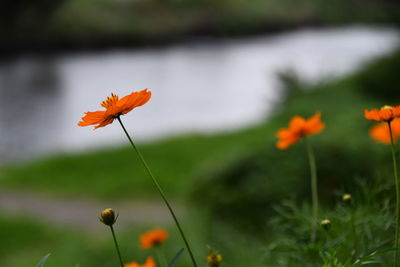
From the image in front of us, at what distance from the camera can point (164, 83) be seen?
1489 centimetres

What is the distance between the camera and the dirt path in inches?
205

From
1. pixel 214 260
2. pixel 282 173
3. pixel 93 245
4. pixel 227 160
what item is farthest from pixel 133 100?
pixel 93 245

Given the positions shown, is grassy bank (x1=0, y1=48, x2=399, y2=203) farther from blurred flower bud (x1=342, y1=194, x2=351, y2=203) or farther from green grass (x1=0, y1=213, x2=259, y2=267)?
blurred flower bud (x1=342, y1=194, x2=351, y2=203)

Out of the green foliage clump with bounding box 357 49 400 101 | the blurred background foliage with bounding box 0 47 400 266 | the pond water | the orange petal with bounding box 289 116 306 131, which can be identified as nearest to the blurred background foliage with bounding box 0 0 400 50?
the pond water

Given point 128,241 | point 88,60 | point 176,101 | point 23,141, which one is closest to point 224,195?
point 128,241

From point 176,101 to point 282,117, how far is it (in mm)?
8152

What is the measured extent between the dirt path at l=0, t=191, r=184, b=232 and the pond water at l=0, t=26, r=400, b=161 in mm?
2094

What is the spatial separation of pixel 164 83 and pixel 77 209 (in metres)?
9.49

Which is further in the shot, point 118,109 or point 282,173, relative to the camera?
point 282,173

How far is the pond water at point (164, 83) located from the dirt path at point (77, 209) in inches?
82.4

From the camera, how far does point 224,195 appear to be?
8.33 ft

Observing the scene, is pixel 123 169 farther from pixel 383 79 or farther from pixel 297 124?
pixel 297 124

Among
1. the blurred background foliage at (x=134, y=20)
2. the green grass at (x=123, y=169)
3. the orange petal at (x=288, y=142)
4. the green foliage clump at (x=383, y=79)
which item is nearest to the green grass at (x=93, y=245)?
the orange petal at (x=288, y=142)

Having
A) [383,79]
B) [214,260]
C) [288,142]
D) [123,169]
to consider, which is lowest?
[214,260]
